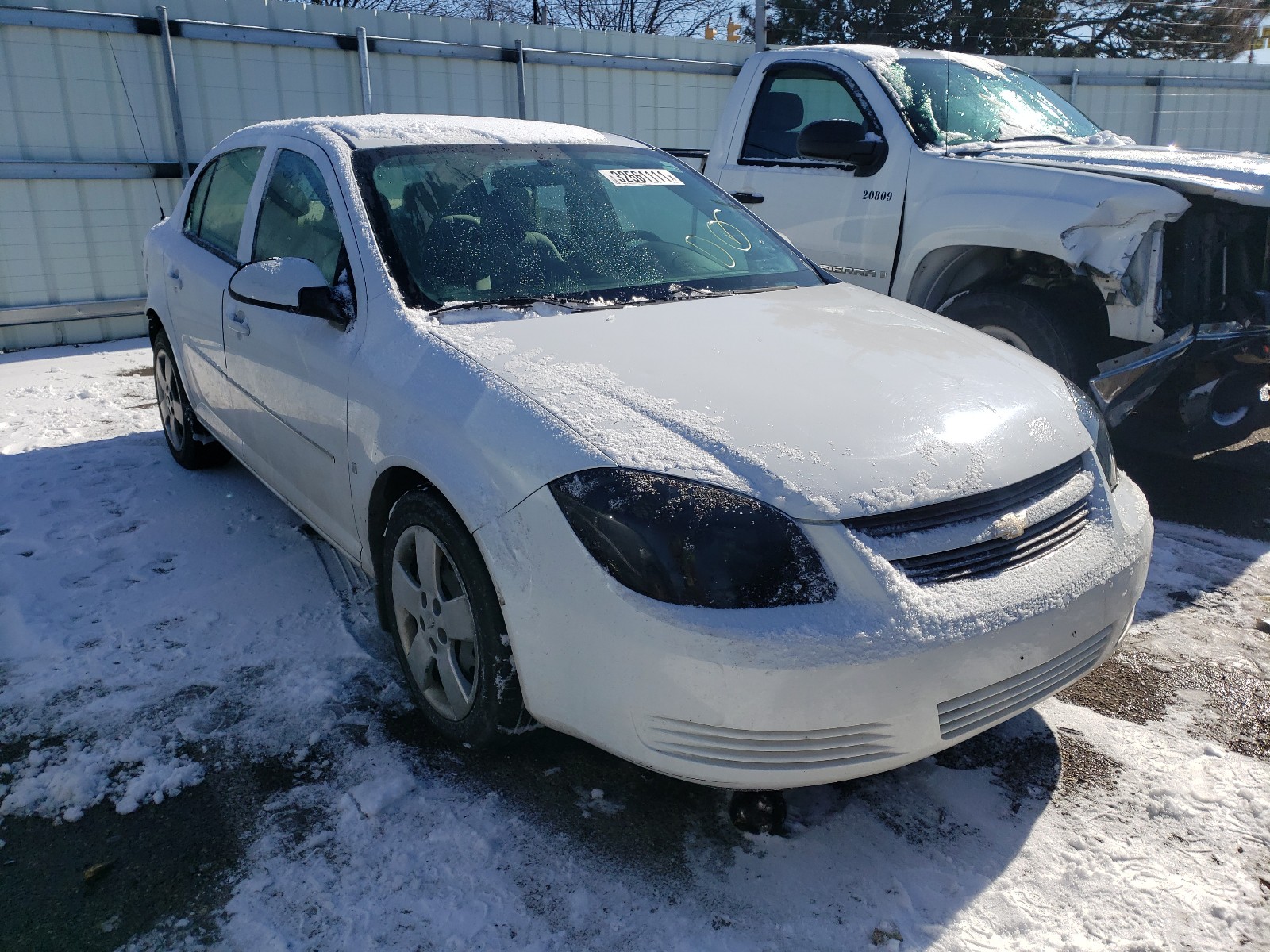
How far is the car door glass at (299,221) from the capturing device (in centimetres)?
324

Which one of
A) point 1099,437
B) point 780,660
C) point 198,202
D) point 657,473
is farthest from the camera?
point 198,202

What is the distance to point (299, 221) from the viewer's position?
11.7 feet

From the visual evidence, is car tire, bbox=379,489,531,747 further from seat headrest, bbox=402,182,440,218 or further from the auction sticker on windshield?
the auction sticker on windshield

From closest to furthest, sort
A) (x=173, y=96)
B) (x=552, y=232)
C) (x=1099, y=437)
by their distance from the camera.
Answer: (x=1099, y=437)
(x=552, y=232)
(x=173, y=96)

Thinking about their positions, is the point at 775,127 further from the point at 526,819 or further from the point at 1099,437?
the point at 526,819

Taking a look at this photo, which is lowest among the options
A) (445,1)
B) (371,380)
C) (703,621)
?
(703,621)

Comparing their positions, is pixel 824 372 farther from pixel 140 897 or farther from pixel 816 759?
pixel 140 897

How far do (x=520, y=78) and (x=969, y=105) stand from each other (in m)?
5.89

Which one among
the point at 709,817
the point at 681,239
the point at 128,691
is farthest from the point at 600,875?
the point at 681,239

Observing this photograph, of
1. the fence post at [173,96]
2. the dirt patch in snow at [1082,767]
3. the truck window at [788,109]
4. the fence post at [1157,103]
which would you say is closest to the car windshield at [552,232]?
the dirt patch in snow at [1082,767]

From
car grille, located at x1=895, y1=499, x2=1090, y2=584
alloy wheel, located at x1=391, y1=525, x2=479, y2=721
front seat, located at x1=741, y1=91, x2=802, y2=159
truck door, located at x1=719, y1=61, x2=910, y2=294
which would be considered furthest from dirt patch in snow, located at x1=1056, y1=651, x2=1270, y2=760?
front seat, located at x1=741, y1=91, x2=802, y2=159

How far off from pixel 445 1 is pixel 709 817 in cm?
3140

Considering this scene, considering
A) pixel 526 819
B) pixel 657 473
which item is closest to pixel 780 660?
pixel 657 473

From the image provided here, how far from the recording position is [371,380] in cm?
282
